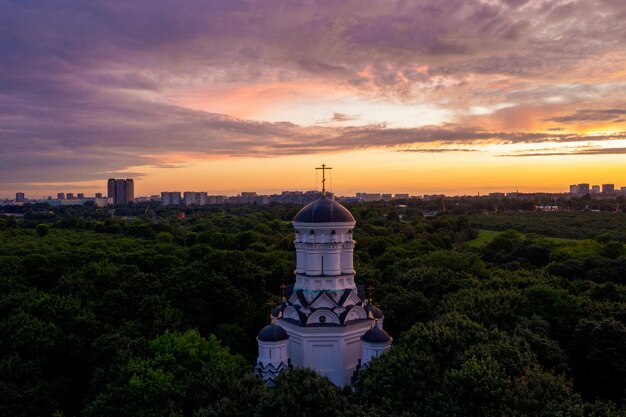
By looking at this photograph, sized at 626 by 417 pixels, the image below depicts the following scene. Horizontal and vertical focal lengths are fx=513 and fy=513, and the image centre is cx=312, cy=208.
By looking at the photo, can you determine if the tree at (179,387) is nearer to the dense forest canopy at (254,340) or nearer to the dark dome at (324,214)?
the dense forest canopy at (254,340)

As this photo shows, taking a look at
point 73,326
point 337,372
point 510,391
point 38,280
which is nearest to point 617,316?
point 510,391

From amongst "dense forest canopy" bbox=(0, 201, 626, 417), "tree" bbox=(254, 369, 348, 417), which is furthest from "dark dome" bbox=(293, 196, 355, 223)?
"tree" bbox=(254, 369, 348, 417)

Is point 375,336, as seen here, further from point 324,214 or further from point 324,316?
point 324,214

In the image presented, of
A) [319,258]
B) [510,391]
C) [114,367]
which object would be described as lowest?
[114,367]

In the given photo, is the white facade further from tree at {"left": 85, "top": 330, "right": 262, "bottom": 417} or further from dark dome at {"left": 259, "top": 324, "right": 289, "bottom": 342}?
tree at {"left": 85, "top": 330, "right": 262, "bottom": 417}

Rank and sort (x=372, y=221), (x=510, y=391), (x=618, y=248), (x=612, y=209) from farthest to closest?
1. (x=612, y=209)
2. (x=372, y=221)
3. (x=618, y=248)
4. (x=510, y=391)

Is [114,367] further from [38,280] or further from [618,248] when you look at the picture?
[618,248]

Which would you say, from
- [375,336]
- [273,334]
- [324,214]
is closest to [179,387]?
[273,334]
